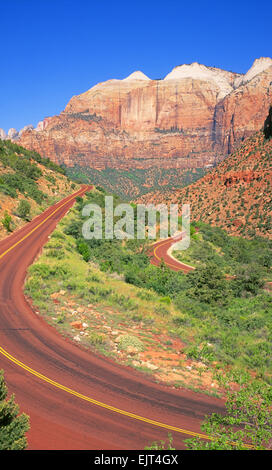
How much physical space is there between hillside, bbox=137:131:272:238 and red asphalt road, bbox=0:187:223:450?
47548mm

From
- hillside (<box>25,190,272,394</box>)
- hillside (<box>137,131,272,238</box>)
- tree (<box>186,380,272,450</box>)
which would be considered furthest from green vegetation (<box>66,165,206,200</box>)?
tree (<box>186,380,272,450</box>)

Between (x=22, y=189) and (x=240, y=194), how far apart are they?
46631mm

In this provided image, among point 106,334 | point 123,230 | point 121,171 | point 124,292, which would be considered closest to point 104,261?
point 124,292

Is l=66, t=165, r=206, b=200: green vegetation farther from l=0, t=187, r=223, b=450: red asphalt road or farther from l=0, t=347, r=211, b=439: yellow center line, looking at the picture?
l=0, t=347, r=211, b=439: yellow center line

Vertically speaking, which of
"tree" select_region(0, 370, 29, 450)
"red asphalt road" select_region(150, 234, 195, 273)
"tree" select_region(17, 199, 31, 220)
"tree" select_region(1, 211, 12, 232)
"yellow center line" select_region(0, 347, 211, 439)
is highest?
"tree" select_region(17, 199, 31, 220)

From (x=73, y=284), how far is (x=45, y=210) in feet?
99.1

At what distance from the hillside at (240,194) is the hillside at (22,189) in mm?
32785

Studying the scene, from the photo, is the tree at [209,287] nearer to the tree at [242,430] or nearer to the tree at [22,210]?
the tree at [242,430]

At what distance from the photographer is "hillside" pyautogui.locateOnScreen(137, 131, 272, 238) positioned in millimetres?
57125

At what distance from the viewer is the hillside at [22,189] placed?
36344 millimetres

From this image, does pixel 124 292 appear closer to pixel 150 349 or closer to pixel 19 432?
pixel 150 349

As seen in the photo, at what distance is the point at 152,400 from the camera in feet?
33.1

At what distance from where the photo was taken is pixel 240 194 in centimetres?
6469

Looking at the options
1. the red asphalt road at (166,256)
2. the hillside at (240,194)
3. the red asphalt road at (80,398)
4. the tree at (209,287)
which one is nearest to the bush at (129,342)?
the red asphalt road at (80,398)
